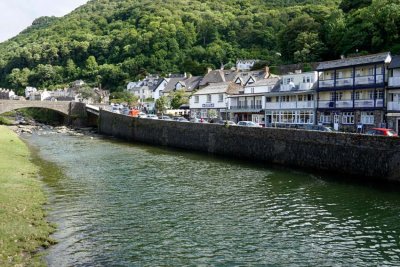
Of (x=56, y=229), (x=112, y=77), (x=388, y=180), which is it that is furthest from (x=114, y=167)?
(x=112, y=77)

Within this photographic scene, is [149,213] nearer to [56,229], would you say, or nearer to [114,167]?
[56,229]

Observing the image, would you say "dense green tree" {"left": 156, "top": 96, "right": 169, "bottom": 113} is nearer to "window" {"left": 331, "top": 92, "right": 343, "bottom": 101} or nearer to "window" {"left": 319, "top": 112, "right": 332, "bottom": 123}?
"window" {"left": 319, "top": 112, "right": 332, "bottom": 123}

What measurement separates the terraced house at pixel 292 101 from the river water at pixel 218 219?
23449mm

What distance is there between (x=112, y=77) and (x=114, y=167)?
129m

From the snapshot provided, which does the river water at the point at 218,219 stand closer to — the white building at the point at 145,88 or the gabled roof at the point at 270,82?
the gabled roof at the point at 270,82

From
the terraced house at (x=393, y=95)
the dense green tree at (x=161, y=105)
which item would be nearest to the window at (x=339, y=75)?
the terraced house at (x=393, y=95)

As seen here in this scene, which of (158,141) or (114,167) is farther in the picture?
(158,141)

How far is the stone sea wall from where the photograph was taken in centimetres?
2948

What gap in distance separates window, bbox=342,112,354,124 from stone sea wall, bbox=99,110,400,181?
51.5 feet

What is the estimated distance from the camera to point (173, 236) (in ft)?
57.7

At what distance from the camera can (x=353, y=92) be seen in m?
50.1

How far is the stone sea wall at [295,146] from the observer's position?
29.5 m

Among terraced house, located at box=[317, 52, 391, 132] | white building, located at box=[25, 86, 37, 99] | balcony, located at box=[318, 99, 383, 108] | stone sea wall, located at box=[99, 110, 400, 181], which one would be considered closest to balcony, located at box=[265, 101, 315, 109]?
terraced house, located at box=[317, 52, 391, 132]

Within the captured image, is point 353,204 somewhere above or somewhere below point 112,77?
below
